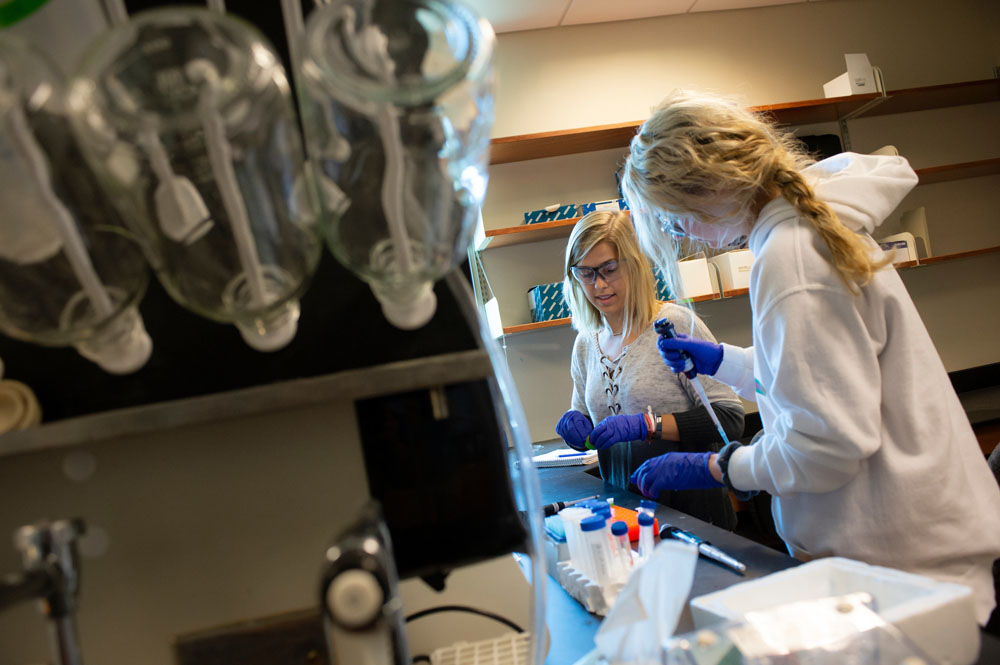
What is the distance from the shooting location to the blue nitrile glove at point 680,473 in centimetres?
129

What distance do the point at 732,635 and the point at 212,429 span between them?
0.53 meters

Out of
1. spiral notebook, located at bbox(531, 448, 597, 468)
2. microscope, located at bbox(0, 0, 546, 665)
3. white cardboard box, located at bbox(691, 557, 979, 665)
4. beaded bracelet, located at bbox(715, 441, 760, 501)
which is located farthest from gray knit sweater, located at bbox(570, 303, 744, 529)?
microscope, located at bbox(0, 0, 546, 665)

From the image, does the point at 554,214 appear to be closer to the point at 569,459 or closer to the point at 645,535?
the point at 569,459

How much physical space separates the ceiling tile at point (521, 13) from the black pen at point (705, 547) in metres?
2.55

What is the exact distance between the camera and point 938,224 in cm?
344

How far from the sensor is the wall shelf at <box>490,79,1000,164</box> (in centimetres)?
292

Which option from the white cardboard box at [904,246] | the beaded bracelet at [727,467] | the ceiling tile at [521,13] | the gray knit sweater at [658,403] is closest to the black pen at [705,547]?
the beaded bracelet at [727,467]

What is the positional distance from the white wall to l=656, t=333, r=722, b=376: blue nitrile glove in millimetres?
1573

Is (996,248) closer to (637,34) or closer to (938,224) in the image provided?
(938,224)

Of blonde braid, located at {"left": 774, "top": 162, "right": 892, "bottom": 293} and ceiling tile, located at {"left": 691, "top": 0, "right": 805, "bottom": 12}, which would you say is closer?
blonde braid, located at {"left": 774, "top": 162, "right": 892, "bottom": 293}

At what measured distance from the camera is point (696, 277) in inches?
116

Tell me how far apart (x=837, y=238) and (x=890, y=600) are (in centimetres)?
55

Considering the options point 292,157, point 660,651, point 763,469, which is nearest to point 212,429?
point 292,157

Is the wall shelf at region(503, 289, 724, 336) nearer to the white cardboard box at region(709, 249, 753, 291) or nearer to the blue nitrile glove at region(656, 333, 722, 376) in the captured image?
the white cardboard box at region(709, 249, 753, 291)
